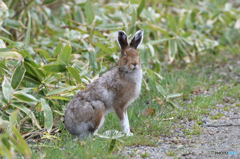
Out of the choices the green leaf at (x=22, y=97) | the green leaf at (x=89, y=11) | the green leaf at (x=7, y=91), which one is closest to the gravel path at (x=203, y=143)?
the green leaf at (x=22, y=97)

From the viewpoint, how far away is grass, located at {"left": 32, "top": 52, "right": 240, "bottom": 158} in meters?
3.91

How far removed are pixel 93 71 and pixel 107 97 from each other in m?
1.47


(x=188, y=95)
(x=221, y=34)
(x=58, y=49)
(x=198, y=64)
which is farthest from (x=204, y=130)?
(x=221, y=34)

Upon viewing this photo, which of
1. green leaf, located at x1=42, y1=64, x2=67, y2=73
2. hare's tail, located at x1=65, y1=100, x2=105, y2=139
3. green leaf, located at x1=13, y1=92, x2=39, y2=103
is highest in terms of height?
green leaf, located at x1=42, y1=64, x2=67, y2=73

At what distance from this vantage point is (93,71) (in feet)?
19.1

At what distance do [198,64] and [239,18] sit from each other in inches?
62.7

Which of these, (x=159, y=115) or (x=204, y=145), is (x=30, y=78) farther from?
(x=204, y=145)

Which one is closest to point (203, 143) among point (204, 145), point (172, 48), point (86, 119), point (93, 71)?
point (204, 145)

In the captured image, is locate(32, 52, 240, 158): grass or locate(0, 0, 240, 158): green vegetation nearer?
locate(32, 52, 240, 158): grass

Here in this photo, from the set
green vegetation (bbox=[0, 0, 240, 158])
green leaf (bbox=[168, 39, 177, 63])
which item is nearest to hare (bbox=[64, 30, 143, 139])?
green vegetation (bbox=[0, 0, 240, 158])

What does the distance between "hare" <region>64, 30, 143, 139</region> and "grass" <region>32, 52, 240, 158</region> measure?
206 millimetres

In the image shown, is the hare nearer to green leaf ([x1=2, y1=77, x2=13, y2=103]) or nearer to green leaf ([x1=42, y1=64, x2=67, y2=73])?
green leaf ([x1=42, y1=64, x2=67, y2=73])

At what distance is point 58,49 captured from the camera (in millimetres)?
5844

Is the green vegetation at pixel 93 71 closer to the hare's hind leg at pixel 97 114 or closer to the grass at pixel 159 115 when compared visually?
the grass at pixel 159 115
